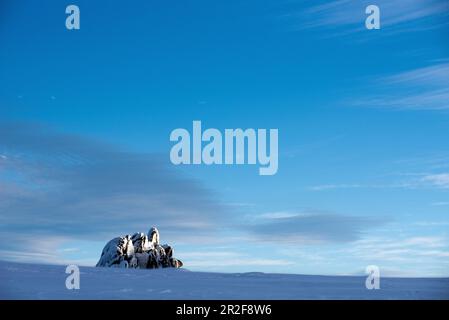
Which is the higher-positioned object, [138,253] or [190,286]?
[190,286]

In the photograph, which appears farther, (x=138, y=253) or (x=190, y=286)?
(x=138, y=253)

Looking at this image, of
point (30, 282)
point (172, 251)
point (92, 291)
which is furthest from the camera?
point (172, 251)

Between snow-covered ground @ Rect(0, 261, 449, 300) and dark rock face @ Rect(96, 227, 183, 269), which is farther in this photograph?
dark rock face @ Rect(96, 227, 183, 269)

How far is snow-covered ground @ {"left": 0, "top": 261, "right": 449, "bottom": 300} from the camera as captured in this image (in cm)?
1446

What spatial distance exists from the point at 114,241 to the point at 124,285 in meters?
29.0

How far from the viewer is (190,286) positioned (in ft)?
53.7

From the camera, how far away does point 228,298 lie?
13.9 meters

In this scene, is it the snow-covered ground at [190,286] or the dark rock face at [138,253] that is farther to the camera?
the dark rock face at [138,253]

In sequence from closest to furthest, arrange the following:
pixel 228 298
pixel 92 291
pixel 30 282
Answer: pixel 228 298, pixel 92 291, pixel 30 282

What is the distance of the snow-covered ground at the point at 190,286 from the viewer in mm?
14461
